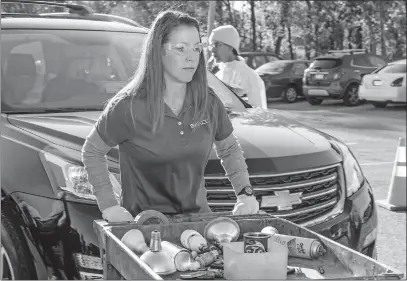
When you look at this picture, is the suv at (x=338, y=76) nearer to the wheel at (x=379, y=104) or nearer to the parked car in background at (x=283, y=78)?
the wheel at (x=379, y=104)

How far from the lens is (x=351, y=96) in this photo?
2517 cm

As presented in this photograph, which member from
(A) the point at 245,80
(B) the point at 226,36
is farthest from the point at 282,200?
(B) the point at 226,36

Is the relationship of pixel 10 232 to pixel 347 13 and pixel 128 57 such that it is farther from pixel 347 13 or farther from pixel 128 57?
pixel 347 13

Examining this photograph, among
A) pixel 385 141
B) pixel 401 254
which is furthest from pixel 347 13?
pixel 401 254

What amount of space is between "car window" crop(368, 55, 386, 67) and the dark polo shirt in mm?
22985

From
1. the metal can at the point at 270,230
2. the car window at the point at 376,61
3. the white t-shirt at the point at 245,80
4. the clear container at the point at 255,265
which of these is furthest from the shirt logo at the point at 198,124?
the car window at the point at 376,61

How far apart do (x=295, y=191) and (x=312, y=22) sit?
33595mm

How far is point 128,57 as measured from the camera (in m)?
5.50

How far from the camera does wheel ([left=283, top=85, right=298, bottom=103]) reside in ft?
87.2

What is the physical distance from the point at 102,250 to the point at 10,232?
4.94 feet

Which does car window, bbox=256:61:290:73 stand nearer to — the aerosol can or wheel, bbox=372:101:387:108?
wheel, bbox=372:101:387:108

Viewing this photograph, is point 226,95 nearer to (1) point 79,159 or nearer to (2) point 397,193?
(1) point 79,159

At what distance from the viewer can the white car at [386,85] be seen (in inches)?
904

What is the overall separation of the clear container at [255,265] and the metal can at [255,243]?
6 cm
